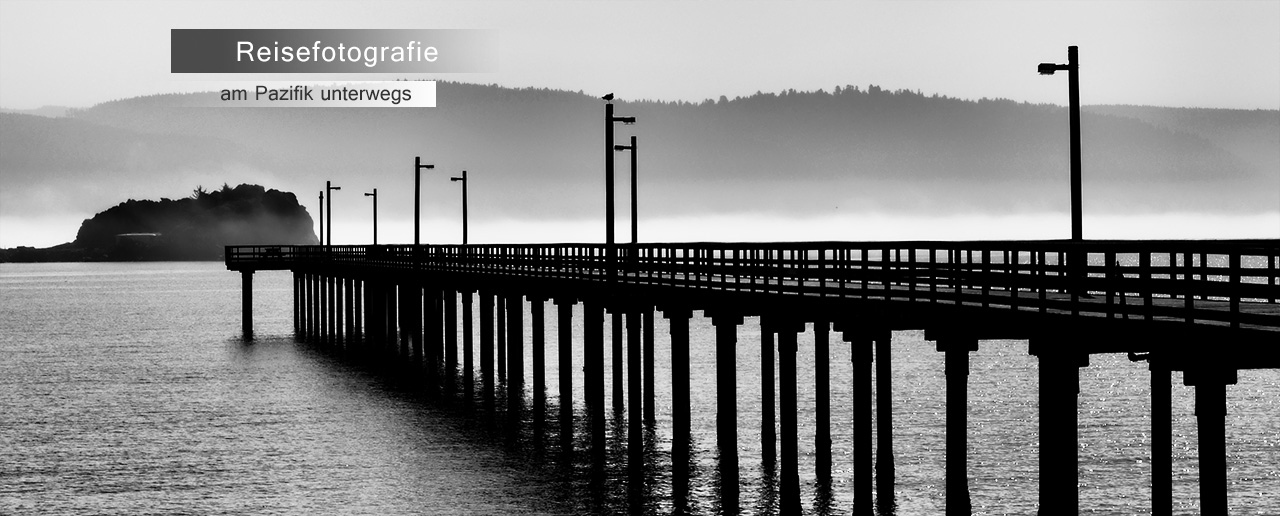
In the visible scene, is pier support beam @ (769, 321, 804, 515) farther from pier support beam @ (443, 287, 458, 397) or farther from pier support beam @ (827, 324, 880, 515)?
pier support beam @ (443, 287, 458, 397)

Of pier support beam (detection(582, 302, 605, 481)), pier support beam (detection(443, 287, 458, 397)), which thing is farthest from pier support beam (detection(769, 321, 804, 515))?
pier support beam (detection(443, 287, 458, 397))

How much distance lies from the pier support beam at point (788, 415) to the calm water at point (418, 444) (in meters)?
0.35

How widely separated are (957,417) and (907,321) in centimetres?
157

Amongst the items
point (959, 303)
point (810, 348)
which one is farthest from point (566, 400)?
point (810, 348)

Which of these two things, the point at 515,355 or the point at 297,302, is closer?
the point at 515,355

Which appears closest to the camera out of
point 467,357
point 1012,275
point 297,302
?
point 1012,275

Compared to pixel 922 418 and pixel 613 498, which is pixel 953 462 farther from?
pixel 922 418

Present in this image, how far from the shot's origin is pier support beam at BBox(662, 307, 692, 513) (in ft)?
97.3

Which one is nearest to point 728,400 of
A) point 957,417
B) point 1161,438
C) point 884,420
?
point 884,420

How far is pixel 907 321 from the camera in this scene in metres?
21.0

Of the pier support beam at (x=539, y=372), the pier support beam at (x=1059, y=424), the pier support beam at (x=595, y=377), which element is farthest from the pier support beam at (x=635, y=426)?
the pier support beam at (x=1059, y=424)

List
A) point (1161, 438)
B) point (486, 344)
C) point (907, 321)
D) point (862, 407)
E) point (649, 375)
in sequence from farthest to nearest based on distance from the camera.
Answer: point (486, 344), point (649, 375), point (862, 407), point (907, 321), point (1161, 438)

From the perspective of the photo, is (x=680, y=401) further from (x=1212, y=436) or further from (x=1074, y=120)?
(x=1212, y=436)

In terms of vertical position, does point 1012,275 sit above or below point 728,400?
above
